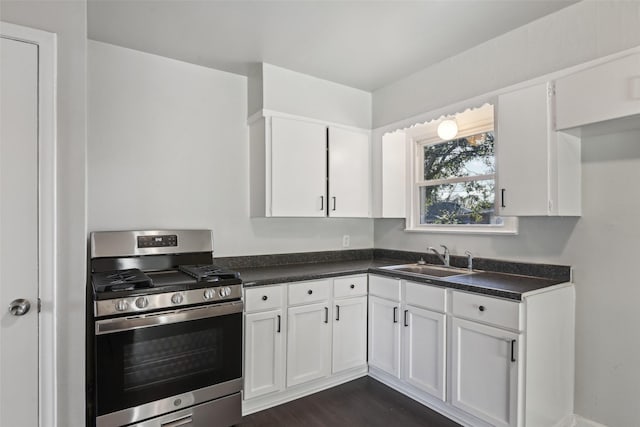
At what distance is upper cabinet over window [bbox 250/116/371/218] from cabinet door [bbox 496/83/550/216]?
1.27m

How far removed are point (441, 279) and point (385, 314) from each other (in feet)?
2.05

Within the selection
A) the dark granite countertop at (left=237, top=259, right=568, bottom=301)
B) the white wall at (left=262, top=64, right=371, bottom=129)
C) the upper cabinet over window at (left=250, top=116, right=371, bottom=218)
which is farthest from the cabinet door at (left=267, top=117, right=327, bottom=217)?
the dark granite countertop at (left=237, top=259, right=568, bottom=301)

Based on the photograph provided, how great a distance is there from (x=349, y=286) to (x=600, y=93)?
1.96 meters

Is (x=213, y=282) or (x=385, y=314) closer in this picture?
(x=213, y=282)

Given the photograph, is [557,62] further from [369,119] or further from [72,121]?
[72,121]

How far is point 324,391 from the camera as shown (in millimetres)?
2691

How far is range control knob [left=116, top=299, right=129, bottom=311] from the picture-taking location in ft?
5.99

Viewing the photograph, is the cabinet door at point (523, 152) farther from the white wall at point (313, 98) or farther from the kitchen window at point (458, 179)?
the white wall at point (313, 98)

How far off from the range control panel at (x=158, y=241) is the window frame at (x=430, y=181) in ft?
6.69

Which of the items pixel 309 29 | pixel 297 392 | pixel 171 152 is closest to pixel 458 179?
pixel 309 29

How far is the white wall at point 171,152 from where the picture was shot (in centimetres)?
248

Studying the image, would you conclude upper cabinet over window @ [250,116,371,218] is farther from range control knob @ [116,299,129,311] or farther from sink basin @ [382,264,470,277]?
range control knob @ [116,299,129,311]

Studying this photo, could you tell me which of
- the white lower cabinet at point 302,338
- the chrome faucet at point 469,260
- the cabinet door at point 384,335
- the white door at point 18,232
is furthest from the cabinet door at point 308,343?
the white door at point 18,232

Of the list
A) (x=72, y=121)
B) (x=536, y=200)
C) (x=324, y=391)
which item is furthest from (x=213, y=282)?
(x=536, y=200)
